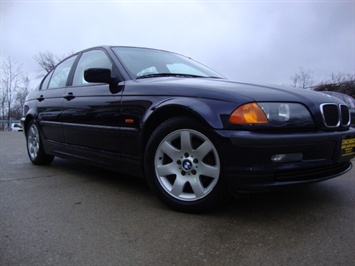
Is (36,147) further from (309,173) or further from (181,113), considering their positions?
(309,173)

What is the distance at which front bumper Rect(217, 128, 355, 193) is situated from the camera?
2324 mm

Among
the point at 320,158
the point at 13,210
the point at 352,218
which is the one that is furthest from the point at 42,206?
the point at 352,218

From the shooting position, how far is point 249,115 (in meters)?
2.38

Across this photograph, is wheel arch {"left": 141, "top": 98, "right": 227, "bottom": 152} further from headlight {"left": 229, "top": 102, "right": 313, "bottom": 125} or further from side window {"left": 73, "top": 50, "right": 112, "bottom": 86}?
side window {"left": 73, "top": 50, "right": 112, "bottom": 86}

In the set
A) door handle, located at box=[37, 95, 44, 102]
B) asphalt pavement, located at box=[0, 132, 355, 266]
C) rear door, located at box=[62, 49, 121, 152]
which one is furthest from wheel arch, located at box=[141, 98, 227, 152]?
door handle, located at box=[37, 95, 44, 102]

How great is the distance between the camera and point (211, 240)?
2174 millimetres

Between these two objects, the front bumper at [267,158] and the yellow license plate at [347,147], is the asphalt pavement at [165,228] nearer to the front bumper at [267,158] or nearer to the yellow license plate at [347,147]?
the front bumper at [267,158]

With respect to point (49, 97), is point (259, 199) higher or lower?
lower

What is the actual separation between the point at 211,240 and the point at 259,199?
40.0 inches

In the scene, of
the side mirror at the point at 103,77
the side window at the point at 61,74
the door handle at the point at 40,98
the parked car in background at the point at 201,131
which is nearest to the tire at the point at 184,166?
the parked car in background at the point at 201,131

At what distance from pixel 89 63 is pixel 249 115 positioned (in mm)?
2341

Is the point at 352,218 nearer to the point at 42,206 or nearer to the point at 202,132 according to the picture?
the point at 202,132

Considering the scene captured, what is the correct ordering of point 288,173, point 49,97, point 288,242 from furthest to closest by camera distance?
point 49,97 → point 288,173 → point 288,242

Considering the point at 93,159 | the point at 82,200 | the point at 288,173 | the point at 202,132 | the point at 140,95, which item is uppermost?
the point at 140,95
